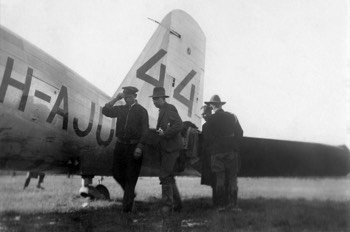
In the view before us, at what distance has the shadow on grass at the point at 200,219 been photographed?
3.01 m

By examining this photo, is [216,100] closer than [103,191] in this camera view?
Yes

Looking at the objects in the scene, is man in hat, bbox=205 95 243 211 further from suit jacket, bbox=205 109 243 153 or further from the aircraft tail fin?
the aircraft tail fin

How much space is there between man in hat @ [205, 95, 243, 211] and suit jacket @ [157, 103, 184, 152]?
46cm

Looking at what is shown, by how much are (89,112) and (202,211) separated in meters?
2.04

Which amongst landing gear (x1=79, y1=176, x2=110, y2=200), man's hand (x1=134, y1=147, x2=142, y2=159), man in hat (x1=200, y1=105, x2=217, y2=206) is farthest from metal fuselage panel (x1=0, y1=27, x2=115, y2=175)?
man in hat (x1=200, y1=105, x2=217, y2=206)

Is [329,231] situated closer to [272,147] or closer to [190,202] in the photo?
[190,202]

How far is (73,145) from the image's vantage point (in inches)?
173

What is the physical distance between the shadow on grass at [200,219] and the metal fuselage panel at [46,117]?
0.68 metres

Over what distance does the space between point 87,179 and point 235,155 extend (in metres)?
2.31

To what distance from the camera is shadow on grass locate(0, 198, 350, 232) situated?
3.01m

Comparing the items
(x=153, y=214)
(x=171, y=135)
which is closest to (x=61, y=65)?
(x=171, y=135)

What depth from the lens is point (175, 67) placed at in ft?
22.6

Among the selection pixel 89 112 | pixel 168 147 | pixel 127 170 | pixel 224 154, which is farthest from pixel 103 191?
pixel 224 154

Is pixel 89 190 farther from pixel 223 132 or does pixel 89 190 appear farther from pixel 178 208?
pixel 223 132
